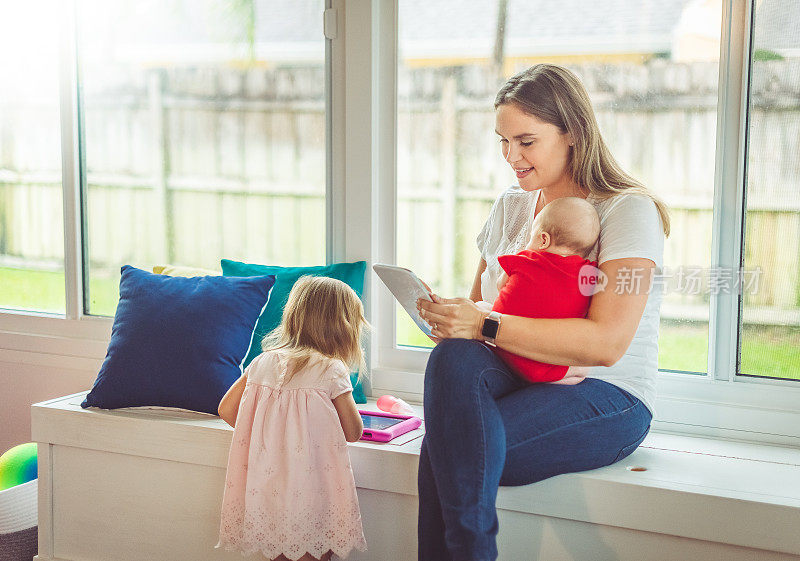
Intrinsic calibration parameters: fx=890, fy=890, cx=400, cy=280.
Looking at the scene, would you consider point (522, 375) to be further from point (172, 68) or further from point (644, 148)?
point (172, 68)

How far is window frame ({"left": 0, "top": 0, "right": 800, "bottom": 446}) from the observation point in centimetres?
216

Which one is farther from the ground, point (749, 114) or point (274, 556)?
point (749, 114)

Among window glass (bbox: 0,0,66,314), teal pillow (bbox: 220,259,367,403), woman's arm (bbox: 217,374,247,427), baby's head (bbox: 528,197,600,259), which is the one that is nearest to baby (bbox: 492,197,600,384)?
baby's head (bbox: 528,197,600,259)

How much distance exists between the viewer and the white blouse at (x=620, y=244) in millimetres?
1790

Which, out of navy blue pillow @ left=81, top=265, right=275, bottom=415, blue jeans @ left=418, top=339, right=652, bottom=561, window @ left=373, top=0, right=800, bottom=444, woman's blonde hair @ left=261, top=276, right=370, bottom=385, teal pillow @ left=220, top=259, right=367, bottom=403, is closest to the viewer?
blue jeans @ left=418, top=339, right=652, bottom=561

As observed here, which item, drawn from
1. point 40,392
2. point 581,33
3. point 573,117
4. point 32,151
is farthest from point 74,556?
point 581,33

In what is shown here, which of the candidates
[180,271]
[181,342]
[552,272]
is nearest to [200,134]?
[180,271]

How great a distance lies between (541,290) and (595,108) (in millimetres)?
747

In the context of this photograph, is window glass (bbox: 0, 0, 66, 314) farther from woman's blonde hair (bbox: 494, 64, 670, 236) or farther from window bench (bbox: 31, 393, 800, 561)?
woman's blonde hair (bbox: 494, 64, 670, 236)

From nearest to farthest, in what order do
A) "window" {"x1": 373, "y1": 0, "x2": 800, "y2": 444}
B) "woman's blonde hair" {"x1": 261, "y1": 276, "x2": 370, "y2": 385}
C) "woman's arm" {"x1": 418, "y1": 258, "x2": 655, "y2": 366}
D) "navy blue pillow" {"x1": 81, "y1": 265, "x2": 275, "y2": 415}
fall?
"woman's arm" {"x1": 418, "y1": 258, "x2": 655, "y2": 366} < "woman's blonde hair" {"x1": 261, "y1": 276, "x2": 370, "y2": 385} < "window" {"x1": 373, "y1": 0, "x2": 800, "y2": 444} < "navy blue pillow" {"x1": 81, "y1": 265, "x2": 275, "y2": 415}

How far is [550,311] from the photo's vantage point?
176cm

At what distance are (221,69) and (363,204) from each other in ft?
2.10

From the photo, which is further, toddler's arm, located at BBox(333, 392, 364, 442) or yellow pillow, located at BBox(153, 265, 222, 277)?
yellow pillow, located at BBox(153, 265, 222, 277)

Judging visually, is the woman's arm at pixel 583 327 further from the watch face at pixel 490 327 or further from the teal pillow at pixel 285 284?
the teal pillow at pixel 285 284
